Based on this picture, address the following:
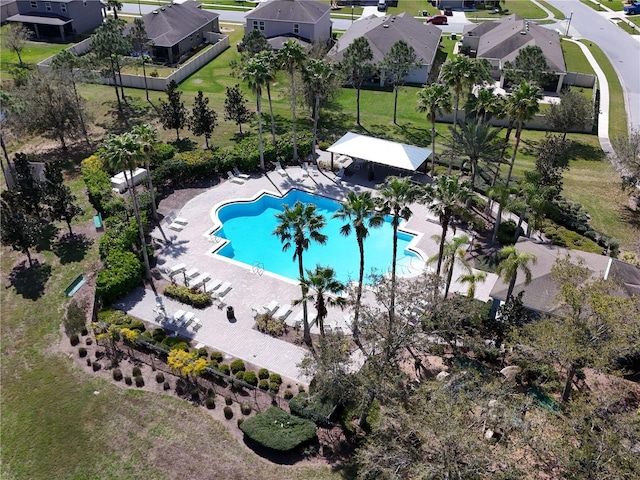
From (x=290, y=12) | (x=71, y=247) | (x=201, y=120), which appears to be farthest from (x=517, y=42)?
(x=71, y=247)

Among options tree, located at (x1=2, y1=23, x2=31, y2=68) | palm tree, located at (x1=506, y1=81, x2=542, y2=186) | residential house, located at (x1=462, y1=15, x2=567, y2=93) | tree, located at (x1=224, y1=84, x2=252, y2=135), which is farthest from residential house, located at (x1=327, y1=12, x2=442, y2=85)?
tree, located at (x1=2, y1=23, x2=31, y2=68)

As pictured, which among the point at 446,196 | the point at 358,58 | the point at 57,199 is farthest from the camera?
the point at 358,58

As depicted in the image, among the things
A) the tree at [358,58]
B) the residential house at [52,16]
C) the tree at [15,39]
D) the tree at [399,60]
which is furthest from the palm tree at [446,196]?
the residential house at [52,16]

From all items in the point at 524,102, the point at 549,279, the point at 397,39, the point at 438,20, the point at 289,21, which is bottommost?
the point at 549,279

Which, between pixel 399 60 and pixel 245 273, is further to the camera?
pixel 399 60

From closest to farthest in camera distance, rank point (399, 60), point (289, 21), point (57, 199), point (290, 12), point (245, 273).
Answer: point (245, 273)
point (57, 199)
point (399, 60)
point (289, 21)
point (290, 12)

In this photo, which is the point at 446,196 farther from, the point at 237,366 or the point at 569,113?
the point at 569,113
